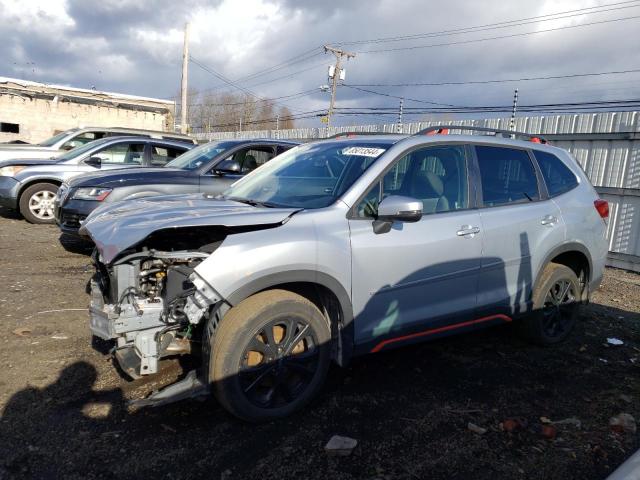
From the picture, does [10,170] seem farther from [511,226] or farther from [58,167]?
[511,226]

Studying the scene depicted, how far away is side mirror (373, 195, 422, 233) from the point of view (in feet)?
9.84

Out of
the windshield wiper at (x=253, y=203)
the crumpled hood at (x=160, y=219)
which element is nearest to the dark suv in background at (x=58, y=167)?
the windshield wiper at (x=253, y=203)

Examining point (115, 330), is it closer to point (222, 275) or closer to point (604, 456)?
point (222, 275)

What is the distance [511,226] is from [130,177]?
4.99 meters

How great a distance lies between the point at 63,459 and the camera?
102 inches

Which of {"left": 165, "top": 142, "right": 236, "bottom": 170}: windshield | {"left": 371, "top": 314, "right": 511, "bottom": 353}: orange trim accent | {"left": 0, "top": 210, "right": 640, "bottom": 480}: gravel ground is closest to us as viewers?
{"left": 0, "top": 210, "right": 640, "bottom": 480}: gravel ground

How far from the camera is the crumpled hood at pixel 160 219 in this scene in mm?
A: 2797

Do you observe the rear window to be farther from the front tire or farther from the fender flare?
the front tire

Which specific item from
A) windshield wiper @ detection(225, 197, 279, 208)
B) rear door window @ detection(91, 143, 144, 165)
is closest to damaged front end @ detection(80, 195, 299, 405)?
windshield wiper @ detection(225, 197, 279, 208)

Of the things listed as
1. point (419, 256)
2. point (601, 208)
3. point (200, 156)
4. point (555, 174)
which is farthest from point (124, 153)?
point (601, 208)

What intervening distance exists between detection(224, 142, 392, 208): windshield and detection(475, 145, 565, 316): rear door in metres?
1.01

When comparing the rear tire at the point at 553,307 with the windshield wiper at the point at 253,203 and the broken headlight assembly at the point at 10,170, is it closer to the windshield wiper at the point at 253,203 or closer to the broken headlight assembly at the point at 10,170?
the windshield wiper at the point at 253,203

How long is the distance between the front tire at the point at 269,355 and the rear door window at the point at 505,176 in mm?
1827

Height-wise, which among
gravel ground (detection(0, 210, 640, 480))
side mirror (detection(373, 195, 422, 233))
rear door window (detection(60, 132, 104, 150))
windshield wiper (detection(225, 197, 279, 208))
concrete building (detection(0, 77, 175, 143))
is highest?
concrete building (detection(0, 77, 175, 143))
